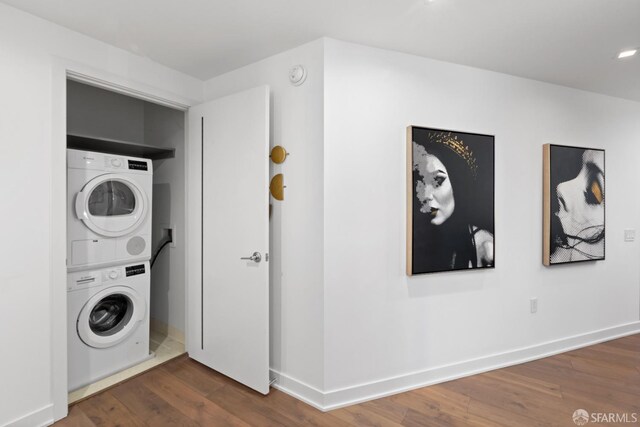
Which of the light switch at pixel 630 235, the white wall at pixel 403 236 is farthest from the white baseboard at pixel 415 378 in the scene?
the light switch at pixel 630 235

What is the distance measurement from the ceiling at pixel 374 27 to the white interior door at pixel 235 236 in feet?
1.30

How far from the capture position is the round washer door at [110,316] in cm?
232

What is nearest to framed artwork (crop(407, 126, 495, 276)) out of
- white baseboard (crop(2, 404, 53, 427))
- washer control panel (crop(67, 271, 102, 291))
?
washer control panel (crop(67, 271, 102, 291))

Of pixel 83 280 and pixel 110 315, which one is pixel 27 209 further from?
pixel 110 315

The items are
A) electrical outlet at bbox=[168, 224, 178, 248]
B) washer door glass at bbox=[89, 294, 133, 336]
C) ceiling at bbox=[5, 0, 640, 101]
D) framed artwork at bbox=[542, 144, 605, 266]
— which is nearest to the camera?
ceiling at bbox=[5, 0, 640, 101]

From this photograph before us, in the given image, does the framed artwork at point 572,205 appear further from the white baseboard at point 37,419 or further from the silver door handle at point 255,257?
the white baseboard at point 37,419

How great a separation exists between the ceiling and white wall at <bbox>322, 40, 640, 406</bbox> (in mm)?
194

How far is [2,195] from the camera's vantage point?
5.75ft

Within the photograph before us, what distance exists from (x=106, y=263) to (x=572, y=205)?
3857 mm

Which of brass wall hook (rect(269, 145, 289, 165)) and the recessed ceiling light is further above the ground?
the recessed ceiling light

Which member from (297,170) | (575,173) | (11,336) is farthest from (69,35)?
(575,173)

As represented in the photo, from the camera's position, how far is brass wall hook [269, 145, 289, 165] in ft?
7.44

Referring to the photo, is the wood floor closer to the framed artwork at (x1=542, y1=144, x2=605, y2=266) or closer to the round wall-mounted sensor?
the framed artwork at (x1=542, y1=144, x2=605, y2=266)

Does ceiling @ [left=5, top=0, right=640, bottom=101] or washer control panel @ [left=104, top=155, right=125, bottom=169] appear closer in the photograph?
ceiling @ [left=5, top=0, right=640, bottom=101]
